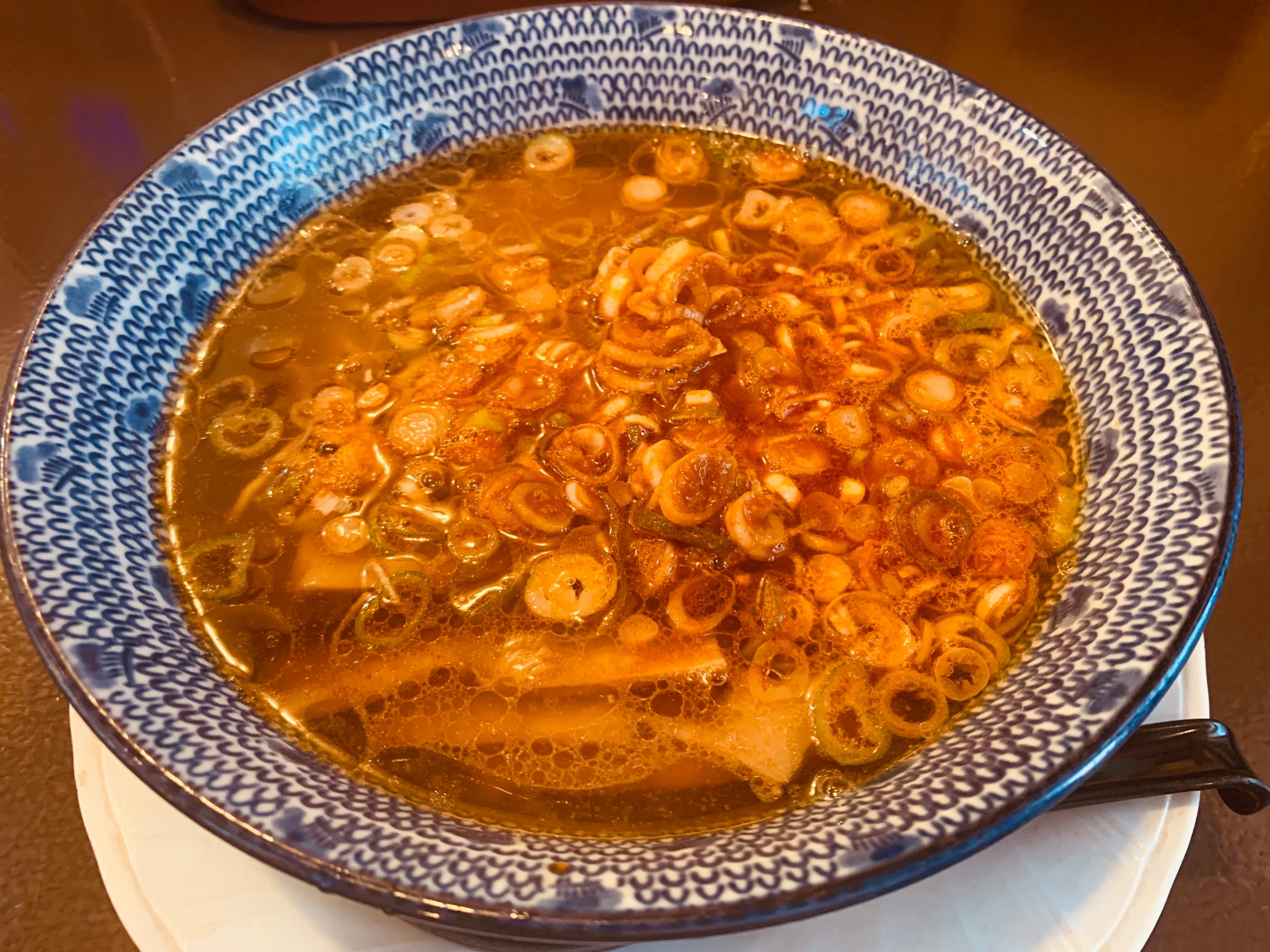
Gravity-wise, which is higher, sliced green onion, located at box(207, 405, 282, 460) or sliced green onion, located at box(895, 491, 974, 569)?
sliced green onion, located at box(895, 491, 974, 569)

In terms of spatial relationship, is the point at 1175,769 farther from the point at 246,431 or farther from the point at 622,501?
the point at 246,431

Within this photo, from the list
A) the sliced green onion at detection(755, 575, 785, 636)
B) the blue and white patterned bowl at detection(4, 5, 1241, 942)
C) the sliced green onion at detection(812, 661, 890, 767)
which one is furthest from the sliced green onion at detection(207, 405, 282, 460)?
the sliced green onion at detection(812, 661, 890, 767)

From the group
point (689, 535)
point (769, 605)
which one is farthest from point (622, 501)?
point (769, 605)

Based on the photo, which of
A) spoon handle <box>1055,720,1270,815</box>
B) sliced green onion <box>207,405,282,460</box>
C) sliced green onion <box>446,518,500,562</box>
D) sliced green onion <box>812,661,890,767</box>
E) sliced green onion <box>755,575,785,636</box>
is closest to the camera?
spoon handle <box>1055,720,1270,815</box>

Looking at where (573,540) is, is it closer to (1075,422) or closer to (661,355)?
(661,355)

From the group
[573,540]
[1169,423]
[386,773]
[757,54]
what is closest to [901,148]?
[757,54]

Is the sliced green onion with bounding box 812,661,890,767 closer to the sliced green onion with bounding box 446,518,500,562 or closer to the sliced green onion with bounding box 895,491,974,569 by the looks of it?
the sliced green onion with bounding box 895,491,974,569

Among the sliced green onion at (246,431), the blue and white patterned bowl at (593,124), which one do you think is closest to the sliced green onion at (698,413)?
the blue and white patterned bowl at (593,124)
